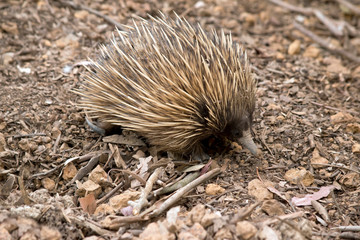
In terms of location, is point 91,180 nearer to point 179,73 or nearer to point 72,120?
point 72,120

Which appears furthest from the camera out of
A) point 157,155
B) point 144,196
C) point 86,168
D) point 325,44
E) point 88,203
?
point 325,44

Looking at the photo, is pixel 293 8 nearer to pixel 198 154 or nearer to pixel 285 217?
pixel 198 154

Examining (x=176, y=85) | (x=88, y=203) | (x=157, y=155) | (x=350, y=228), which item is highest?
(x=176, y=85)

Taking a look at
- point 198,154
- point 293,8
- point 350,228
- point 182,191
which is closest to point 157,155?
point 198,154

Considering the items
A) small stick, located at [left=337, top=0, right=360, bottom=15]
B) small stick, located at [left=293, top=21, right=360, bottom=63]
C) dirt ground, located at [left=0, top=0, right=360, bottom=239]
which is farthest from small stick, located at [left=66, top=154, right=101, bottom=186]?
small stick, located at [left=337, top=0, right=360, bottom=15]

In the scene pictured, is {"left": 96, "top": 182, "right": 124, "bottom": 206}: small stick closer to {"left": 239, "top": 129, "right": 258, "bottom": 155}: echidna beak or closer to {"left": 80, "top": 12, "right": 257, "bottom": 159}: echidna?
{"left": 80, "top": 12, "right": 257, "bottom": 159}: echidna

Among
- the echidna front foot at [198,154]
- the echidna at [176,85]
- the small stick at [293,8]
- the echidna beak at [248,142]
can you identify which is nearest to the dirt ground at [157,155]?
the echidna front foot at [198,154]

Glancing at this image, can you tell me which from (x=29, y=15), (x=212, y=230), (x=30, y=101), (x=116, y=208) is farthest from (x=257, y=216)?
(x=29, y=15)
